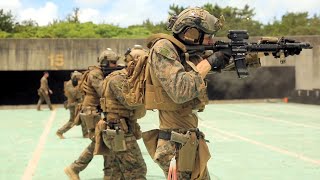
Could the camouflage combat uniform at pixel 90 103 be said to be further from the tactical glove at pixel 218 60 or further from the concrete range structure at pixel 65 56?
the concrete range structure at pixel 65 56

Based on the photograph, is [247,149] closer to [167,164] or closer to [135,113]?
[135,113]

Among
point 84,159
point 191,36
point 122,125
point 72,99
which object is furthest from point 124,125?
point 72,99

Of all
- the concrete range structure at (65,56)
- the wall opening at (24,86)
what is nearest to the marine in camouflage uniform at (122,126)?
the concrete range structure at (65,56)

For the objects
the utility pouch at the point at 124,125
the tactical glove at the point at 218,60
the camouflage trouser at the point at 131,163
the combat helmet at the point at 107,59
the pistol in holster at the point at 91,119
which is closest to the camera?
the tactical glove at the point at 218,60

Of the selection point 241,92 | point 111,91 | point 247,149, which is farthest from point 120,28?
point 111,91

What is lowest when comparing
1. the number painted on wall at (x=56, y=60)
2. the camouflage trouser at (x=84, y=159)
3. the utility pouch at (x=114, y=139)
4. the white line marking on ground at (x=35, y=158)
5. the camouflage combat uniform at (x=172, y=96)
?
the white line marking on ground at (x=35, y=158)

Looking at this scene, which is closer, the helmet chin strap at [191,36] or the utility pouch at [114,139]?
the helmet chin strap at [191,36]

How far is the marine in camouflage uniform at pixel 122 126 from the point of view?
5.24m

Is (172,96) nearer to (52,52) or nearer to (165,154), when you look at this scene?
(165,154)

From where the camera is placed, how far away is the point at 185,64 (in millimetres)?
3814

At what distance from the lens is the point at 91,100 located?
7461 millimetres

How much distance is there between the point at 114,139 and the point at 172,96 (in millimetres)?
1865

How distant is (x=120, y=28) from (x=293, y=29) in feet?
52.2

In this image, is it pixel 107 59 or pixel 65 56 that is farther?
pixel 65 56
